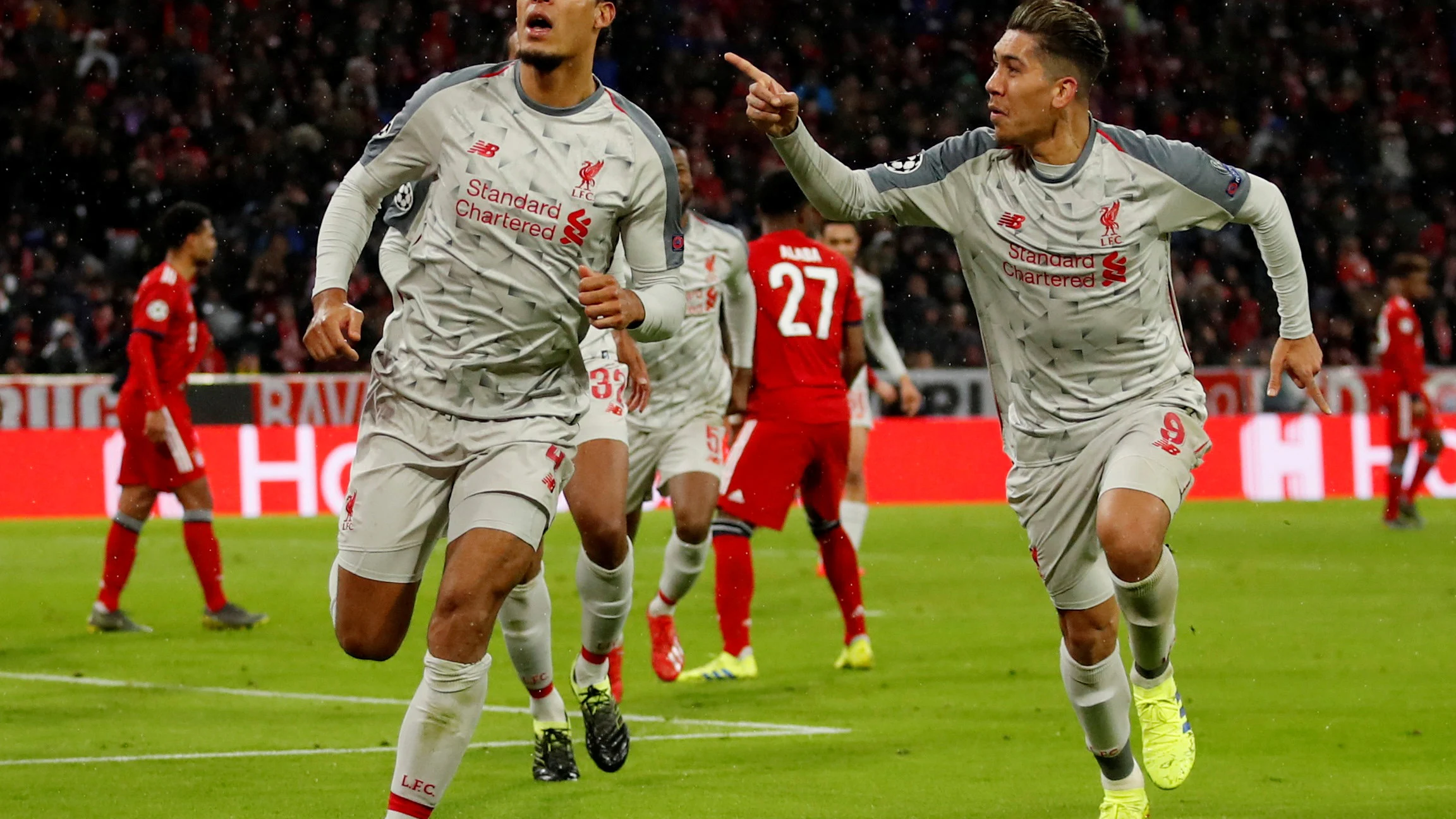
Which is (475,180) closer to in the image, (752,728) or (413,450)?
(413,450)

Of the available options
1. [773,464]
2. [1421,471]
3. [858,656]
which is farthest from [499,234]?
[1421,471]

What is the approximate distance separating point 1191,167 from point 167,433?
6.75 meters

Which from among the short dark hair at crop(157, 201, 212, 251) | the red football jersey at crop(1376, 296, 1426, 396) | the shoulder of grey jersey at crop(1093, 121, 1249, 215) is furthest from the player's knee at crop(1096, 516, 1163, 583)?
the red football jersey at crop(1376, 296, 1426, 396)

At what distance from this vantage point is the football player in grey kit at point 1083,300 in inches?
223

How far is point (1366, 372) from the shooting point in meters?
22.2

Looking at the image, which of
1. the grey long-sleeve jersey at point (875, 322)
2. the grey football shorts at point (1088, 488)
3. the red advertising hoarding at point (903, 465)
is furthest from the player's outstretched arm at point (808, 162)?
the red advertising hoarding at point (903, 465)

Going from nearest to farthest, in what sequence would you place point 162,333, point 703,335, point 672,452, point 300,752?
point 300,752 < point 672,452 < point 703,335 < point 162,333

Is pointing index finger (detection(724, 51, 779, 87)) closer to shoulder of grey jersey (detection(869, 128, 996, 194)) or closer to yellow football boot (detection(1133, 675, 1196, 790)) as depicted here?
shoulder of grey jersey (detection(869, 128, 996, 194))

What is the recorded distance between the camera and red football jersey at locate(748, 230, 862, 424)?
369 inches

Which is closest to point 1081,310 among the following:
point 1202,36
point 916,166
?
point 916,166

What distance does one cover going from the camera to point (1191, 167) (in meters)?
5.73

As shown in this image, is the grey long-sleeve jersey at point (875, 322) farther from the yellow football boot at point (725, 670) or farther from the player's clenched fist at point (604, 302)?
the player's clenched fist at point (604, 302)

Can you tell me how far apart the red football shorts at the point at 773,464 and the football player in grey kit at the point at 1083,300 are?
3.39 metres

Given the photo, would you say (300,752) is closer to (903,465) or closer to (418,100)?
(418,100)
